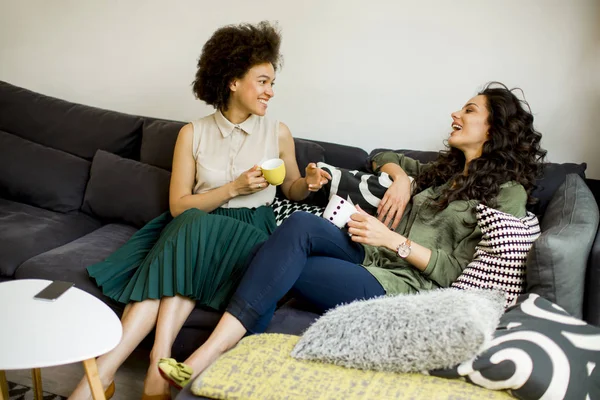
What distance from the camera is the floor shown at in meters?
2.04

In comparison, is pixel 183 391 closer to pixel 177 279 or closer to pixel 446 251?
pixel 177 279

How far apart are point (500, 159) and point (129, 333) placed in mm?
1328

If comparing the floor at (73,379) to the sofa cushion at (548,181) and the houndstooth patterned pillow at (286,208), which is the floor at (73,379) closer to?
the houndstooth patterned pillow at (286,208)

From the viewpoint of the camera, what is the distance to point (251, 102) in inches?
92.4

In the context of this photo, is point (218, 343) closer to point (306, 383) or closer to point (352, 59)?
point (306, 383)

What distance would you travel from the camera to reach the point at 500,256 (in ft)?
5.82

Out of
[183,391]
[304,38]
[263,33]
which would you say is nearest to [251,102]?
[263,33]

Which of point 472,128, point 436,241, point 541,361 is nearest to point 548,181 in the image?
point 472,128

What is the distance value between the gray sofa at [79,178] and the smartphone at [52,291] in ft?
1.32

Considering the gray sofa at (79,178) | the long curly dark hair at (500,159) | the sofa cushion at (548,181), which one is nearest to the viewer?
the long curly dark hair at (500,159)

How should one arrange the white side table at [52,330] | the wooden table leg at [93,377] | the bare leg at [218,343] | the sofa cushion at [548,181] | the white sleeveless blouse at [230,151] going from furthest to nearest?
the white sleeveless blouse at [230,151], the sofa cushion at [548,181], the bare leg at [218,343], the wooden table leg at [93,377], the white side table at [52,330]

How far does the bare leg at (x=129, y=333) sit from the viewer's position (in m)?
1.82

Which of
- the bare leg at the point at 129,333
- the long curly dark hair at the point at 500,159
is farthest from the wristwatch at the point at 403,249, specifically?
the bare leg at the point at 129,333

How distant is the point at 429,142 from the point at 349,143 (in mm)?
374
